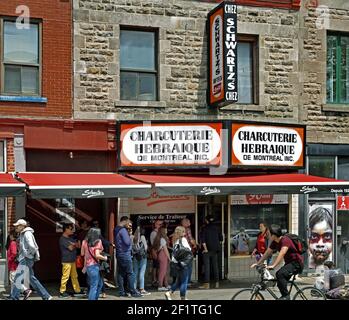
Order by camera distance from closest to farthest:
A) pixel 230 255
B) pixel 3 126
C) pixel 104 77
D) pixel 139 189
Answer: pixel 139 189 < pixel 3 126 < pixel 104 77 < pixel 230 255

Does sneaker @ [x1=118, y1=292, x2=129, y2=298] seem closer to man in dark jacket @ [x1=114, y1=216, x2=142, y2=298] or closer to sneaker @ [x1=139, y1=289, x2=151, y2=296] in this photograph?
man in dark jacket @ [x1=114, y1=216, x2=142, y2=298]

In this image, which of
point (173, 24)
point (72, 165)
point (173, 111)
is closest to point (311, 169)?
point (173, 111)

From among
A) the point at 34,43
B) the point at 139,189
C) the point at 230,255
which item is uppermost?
the point at 34,43

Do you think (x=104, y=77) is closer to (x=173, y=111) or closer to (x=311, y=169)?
(x=173, y=111)

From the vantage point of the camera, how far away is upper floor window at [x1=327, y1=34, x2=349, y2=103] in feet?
51.8

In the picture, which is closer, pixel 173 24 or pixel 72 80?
pixel 72 80

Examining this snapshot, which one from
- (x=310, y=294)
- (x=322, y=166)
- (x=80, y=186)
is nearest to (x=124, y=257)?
(x=80, y=186)

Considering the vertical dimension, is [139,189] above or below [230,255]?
above

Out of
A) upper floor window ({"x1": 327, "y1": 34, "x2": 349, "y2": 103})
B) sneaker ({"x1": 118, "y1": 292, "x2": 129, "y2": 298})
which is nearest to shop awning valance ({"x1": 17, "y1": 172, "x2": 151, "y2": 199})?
sneaker ({"x1": 118, "y1": 292, "x2": 129, "y2": 298})

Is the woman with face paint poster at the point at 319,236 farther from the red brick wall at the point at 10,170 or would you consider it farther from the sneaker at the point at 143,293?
the red brick wall at the point at 10,170

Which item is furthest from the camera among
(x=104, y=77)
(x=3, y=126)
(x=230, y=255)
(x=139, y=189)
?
(x=230, y=255)

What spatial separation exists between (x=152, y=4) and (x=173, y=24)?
0.72m

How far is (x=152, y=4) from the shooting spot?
13930mm

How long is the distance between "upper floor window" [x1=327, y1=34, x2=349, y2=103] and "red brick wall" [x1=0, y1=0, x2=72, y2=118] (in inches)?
289
